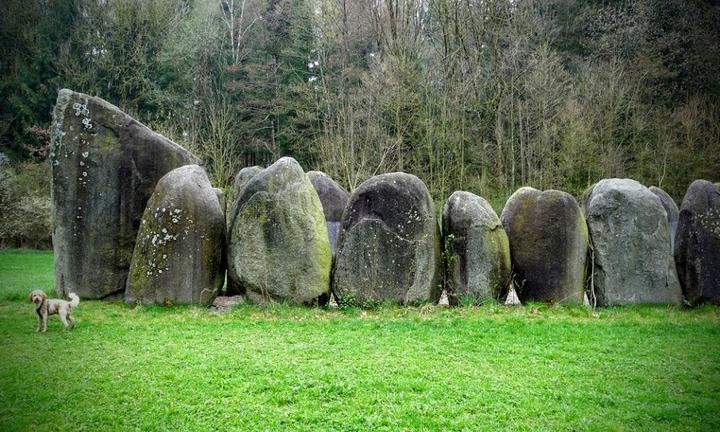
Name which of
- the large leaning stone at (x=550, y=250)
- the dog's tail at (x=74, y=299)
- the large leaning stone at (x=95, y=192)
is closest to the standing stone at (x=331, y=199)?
the large leaning stone at (x=95, y=192)

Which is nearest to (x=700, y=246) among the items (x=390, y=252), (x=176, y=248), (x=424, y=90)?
(x=390, y=252)

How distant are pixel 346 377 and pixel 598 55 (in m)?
26.4

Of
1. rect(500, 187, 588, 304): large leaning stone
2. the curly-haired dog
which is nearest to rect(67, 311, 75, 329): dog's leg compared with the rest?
the curly-haired dog

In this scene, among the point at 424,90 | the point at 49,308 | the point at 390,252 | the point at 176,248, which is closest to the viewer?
the point at 49,308

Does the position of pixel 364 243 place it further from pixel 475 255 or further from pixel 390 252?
pixel 475 255

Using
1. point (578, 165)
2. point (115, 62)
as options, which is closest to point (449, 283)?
point (578, 165)

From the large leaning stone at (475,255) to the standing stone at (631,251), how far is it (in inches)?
67.6

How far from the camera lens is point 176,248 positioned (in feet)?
30.3

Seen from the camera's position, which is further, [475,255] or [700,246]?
[475,255]

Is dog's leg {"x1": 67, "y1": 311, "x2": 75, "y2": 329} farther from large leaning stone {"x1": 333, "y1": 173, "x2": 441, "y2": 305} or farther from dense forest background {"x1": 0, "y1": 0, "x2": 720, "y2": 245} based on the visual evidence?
dense forest background {"x1": 0, "y1": 0, "x2": 720, "y2": 245}

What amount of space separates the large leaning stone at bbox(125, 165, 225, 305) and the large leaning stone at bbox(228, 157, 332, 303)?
497 millimetres

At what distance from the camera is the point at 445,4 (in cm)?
2348

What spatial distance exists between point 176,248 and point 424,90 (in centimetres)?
1549

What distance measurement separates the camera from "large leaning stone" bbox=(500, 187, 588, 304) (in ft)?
31.1
